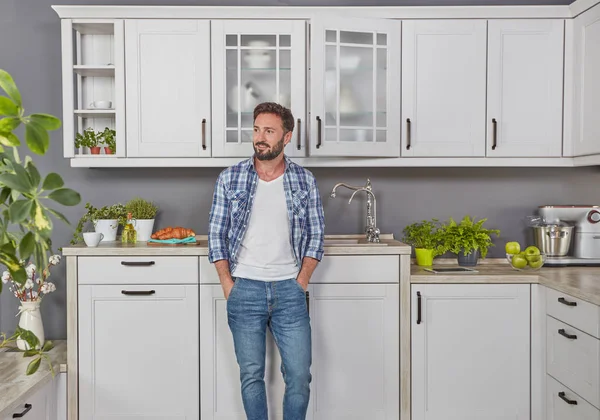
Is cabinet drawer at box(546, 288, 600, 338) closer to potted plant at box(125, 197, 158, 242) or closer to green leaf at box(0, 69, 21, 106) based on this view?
potted plant at box(125, 197, 158, 242)

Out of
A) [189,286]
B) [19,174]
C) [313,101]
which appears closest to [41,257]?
[19,174]

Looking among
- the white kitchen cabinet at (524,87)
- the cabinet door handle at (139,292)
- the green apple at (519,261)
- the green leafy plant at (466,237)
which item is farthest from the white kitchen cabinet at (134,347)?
the white kitchen cabinet at (524,87)

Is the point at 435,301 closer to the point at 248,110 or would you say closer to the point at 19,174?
the point at 248,110

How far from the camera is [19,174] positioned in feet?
2.44

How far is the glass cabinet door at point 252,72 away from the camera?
3055 mm

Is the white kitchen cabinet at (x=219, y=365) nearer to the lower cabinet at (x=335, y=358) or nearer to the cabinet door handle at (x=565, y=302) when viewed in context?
the lower cabinet at (x=335, y=358)

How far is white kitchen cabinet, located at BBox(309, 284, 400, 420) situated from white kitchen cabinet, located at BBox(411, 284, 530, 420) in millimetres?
114

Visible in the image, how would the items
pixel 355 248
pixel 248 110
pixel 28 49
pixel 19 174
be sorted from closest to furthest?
pixel 19 174, pixel 355 248, pixel 248 110, pixel 28 49

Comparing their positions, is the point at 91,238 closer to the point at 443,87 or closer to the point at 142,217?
the point at 142,217

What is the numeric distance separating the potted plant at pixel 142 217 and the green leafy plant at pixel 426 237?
4.61 feet

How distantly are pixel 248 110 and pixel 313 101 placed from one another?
34 cm

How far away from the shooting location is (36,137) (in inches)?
29.0

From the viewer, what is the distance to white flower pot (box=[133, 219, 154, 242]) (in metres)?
3.17

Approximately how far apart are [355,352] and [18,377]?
1.55 meters
